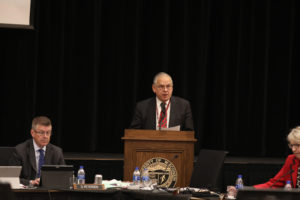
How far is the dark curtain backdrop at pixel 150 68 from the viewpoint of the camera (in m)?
7.91

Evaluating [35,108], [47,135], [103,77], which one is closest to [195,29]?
[103,77]

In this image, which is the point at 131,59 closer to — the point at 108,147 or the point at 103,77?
the point at 103,77

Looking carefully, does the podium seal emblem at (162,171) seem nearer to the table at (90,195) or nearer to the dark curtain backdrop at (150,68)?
the table at (90,195)

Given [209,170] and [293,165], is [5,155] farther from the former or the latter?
[293,165]

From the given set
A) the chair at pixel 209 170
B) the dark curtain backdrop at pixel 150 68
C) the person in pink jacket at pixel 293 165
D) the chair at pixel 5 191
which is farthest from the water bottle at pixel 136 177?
the dark curtain backdrop at pixel 150 68

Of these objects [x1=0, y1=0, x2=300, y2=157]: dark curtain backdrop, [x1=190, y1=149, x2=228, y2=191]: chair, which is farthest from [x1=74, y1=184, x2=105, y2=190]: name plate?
[x1=0, y1=0, x2=300, y2=157]: dark curtain backdrop

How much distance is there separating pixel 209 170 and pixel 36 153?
1630mm

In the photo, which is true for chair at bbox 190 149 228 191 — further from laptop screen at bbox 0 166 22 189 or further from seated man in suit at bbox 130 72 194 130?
laptop screen at bbox 0 166 22 189

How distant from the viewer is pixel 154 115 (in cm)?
579

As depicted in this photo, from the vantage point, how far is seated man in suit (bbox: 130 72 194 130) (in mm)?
5688

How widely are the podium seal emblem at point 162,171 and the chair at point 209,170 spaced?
290mm

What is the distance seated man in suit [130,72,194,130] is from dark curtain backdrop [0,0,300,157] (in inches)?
89.9

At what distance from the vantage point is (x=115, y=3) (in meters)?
8.19

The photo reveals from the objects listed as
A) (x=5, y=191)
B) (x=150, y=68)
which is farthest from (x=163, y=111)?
(x=5, y=191)
